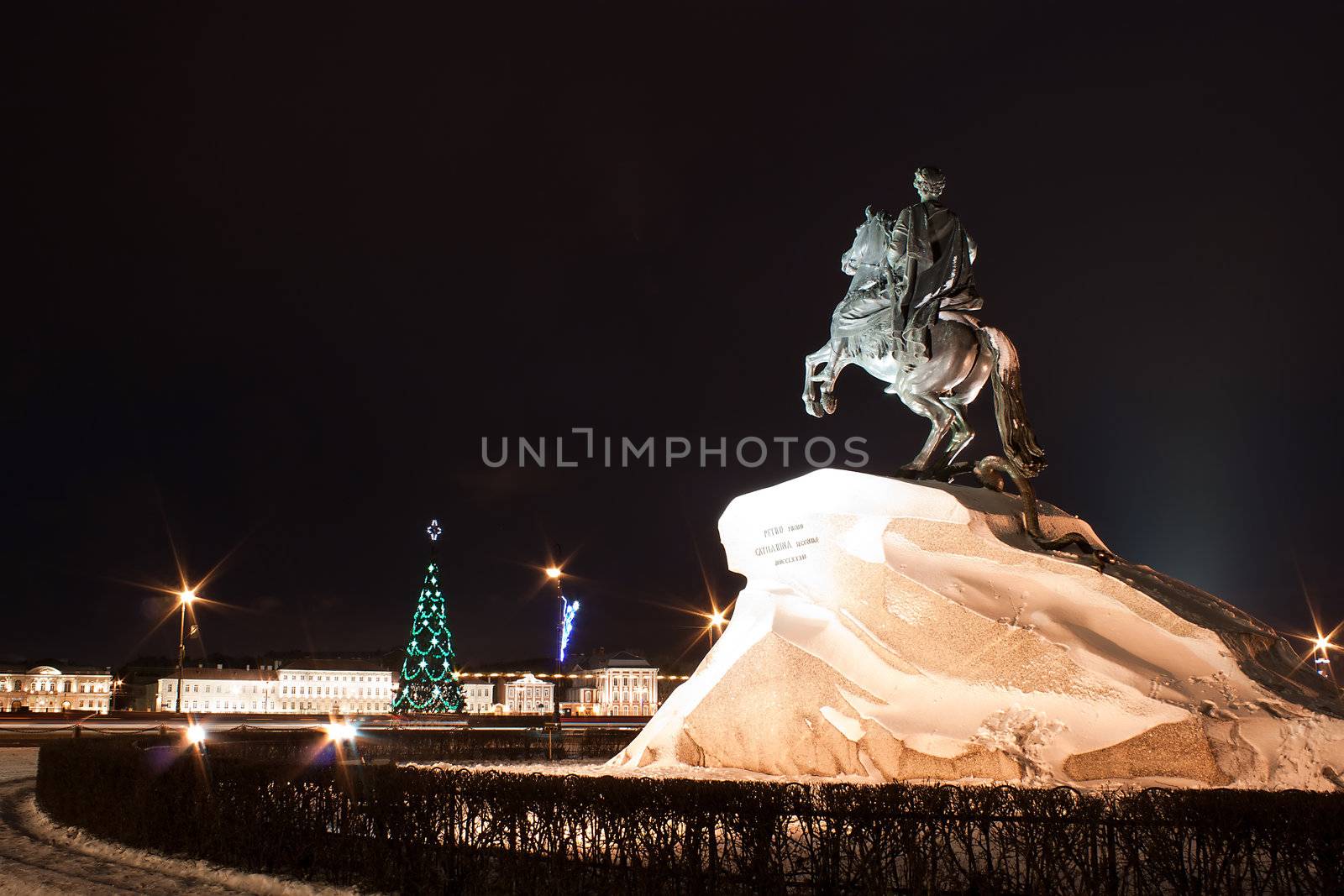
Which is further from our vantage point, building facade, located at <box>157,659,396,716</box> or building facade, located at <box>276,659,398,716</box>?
building facade, located at <box>276,659,398,716</box>

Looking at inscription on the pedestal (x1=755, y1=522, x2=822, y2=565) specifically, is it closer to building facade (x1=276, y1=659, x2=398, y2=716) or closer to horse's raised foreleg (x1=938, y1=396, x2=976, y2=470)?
horse's raised foreleg (x1=938, y1=396, x2=976, y2=470)

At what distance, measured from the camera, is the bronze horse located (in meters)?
15.5

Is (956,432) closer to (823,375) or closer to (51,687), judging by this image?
(823,375)

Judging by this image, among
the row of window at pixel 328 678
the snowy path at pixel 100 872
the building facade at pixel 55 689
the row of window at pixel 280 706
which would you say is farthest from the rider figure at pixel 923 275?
the building facade at pixel 55 689

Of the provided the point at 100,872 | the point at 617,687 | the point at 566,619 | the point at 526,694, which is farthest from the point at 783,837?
the point at 526,694

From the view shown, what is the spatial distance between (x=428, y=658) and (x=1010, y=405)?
51.7m

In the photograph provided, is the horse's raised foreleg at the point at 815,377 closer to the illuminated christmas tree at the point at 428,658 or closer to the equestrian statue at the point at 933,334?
the equestrian statue at the point at 933,334

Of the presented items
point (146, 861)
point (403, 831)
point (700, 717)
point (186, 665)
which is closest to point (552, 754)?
point (700, 717)

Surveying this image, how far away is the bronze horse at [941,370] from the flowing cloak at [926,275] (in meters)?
0.19

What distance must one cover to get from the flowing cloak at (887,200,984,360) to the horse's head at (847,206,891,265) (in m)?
0.44

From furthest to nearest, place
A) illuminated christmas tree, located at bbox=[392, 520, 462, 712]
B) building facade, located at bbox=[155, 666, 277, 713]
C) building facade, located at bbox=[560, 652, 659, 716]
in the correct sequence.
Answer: building facade, located at bbox=[155, 666, 277, 713]
building facade, located at bbox=[560, 652, 659, 716]
illuminated christmas tree, located at bbox=[392, 520, 462, 712]

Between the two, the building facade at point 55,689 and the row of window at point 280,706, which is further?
the building facade at point 55,689

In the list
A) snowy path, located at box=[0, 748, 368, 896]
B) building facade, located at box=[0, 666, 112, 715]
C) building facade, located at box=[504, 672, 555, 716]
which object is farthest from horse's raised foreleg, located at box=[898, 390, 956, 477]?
building facade, located at box=[0, 666, 112, 715]

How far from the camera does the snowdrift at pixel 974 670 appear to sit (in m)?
11.7
